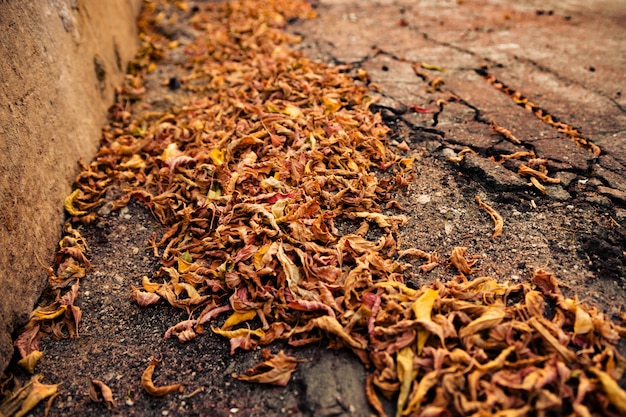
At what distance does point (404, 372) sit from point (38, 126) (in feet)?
7.62

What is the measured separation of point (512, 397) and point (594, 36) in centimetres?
452

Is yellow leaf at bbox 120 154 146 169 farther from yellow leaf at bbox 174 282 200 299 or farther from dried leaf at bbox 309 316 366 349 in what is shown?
dried leaf at bbox 309 316 366 349

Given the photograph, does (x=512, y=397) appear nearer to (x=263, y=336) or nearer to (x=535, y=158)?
(x=263, y=336)

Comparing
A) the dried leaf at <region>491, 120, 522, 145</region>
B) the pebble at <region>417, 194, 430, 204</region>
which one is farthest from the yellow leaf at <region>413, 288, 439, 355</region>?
the dried leaf at <region>491, 120, 522, 145</region>

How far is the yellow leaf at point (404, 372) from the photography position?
169 cm

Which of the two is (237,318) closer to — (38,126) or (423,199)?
(423,199)

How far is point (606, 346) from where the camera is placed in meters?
1.76

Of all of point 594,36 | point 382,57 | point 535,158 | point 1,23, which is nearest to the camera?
point 1,23

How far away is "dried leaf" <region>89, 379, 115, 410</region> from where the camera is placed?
1.85 meters

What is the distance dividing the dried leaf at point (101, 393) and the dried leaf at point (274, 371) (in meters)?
0.53

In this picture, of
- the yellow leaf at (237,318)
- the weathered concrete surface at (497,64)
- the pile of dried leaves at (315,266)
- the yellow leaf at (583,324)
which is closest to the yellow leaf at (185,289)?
the pile of dried leaves at (315,266)

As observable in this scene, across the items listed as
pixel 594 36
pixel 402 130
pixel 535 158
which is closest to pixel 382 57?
pixel 402 130

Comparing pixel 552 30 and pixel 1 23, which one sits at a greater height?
pixel 1 23

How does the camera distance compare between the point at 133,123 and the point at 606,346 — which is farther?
the point at 133,123
